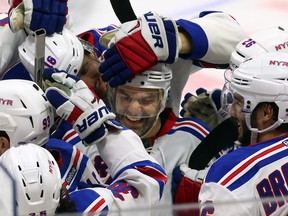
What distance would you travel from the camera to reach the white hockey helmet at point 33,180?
9.70 feet

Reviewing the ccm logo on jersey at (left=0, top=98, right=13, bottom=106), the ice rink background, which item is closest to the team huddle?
the ccm logo on jersey at (left=0, top=98, right=13, bottom=106)

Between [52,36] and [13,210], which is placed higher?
[13,210]

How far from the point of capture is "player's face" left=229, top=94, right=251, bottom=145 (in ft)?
11.3

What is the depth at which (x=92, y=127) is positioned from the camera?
345 cm

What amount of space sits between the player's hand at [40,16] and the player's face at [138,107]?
1.03 feet

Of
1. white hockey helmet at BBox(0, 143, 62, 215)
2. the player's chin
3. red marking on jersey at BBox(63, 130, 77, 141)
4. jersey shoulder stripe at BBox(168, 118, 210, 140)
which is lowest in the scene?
jersey shoulder stripe at BBox(168, 118, 210, 140)

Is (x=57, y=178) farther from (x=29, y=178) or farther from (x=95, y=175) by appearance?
(x=95, y=175)

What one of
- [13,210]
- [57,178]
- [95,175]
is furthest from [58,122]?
[13,210]

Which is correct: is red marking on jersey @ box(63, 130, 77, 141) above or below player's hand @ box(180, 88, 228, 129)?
above

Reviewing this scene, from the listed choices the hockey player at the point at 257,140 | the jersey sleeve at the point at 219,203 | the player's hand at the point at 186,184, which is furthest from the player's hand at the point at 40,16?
the jersey sleeve at the point at 219,203

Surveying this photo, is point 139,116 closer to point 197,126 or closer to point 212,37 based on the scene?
point 197,126

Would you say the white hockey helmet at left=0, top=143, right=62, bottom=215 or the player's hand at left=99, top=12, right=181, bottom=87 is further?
the player's hand at left=99, top=12, right=181, bottom=87

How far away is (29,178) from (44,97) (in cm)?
60

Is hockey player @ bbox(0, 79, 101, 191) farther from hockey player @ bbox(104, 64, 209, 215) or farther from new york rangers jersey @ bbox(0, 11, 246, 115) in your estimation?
new york rangers jersey @ bbox(0, 11, 246, 115)
